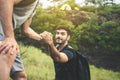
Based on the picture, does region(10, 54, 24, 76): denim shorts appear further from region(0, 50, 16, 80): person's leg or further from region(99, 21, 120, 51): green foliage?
region(99, 21, 120, 51): green foliage

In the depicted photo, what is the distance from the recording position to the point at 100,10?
2881mm

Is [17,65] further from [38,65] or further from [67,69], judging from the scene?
[38,65]

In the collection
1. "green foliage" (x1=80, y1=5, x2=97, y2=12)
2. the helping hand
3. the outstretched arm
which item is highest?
the outstretched arm

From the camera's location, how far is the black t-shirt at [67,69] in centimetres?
205

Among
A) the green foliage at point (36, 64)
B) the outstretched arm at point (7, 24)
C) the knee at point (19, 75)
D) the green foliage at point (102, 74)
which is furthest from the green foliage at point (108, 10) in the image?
the outstretched arm at point (7, 24)

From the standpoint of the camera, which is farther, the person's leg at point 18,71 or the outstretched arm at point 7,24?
the person's leg at point 18,71

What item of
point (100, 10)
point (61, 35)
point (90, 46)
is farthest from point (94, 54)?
point (61, 35)

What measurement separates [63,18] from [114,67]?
560mm

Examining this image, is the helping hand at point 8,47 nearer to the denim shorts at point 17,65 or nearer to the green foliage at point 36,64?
the denim shorts at point 17,65

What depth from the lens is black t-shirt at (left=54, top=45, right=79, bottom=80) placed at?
2.05 meters

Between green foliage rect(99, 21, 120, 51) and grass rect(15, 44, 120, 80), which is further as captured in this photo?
green foliage rect(99, 21, 120, 51)

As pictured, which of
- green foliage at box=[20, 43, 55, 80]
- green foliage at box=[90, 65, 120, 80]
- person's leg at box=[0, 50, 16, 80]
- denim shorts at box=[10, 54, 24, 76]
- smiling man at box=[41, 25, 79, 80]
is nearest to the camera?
person's leg at box=[0, 50, 16, 80]

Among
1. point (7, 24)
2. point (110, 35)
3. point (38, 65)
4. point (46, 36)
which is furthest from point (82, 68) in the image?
point (7, 24)

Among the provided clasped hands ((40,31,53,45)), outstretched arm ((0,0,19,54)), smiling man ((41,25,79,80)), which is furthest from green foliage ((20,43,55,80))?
outstretched arm ((0,0,19,54))
